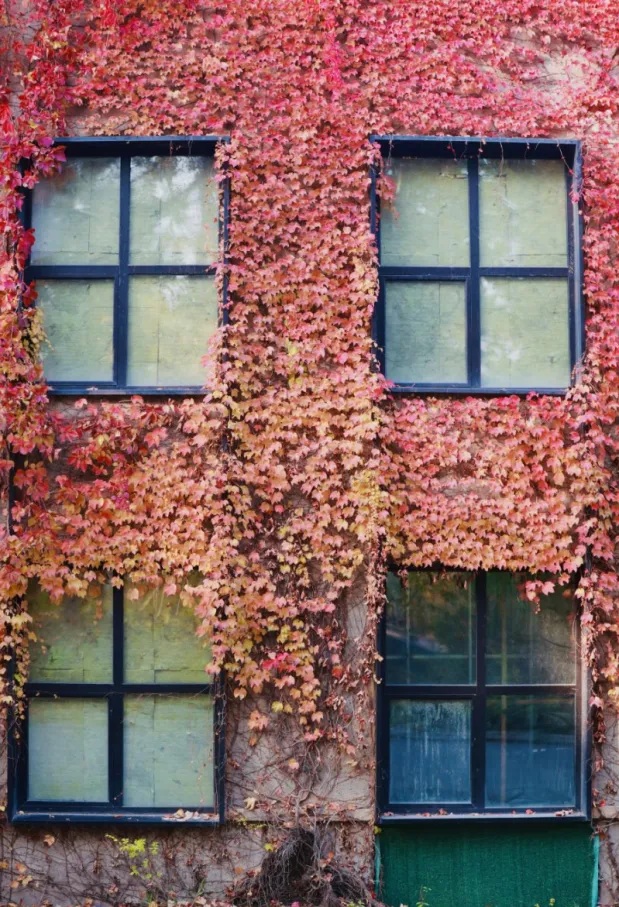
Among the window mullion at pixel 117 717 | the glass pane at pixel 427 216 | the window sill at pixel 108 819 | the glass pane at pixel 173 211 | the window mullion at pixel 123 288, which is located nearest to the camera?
the window sill at pixel 108 819

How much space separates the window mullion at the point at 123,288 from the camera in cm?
679

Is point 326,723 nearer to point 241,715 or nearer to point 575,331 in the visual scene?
point 241,715

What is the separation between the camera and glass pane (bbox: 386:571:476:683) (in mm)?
6707

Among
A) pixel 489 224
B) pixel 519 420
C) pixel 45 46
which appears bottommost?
pixel 519 420

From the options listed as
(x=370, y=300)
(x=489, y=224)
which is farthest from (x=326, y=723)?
(x=489, y=224)

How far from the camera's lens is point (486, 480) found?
6.63m

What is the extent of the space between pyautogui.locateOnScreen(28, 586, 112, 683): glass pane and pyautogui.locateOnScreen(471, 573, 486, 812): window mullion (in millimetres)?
2982

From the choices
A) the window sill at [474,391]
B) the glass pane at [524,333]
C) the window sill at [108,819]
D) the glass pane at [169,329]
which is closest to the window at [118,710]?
the window sill at [108,819]

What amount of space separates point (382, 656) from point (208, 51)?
17.1 ft

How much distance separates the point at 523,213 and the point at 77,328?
3.91 meters

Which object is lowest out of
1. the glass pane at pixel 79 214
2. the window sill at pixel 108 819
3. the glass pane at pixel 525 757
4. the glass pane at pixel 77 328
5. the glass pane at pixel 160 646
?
the window sill at pixel 108 819

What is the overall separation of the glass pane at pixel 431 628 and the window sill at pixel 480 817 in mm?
1030

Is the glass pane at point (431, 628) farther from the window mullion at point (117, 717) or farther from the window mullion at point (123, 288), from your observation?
the window mullion at point (123, 288)

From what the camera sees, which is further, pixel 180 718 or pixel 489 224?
pixel 489 224
